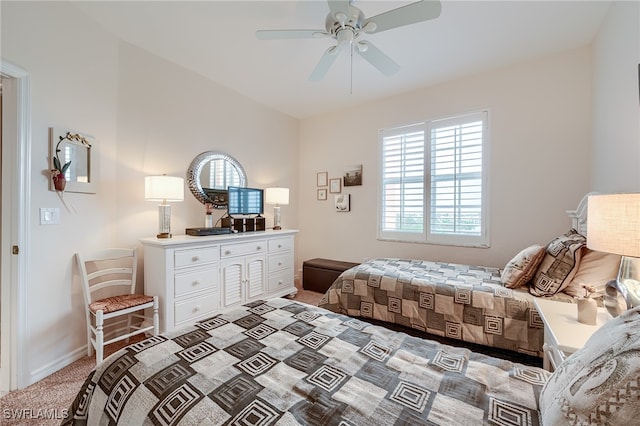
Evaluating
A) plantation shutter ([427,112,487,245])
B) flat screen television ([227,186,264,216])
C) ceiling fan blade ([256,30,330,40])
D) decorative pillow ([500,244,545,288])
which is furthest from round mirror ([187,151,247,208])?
decorative pillow ([500,244,545,288])

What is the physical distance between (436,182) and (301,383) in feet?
10.1

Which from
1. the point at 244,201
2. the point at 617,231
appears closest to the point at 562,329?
the point at 617,231

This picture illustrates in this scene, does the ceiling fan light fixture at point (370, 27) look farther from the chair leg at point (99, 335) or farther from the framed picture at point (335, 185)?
the chair leg at point (99, 335)

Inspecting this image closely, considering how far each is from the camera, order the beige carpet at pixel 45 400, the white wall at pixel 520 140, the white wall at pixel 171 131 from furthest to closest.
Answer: the white wall at pixel 520 140
the white wall at pixel 171 131
the beige carpet at pixel 45 400

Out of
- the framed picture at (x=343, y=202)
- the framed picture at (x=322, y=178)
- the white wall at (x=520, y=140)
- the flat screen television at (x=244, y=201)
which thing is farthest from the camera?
the framed picture at (x=322, y=178)

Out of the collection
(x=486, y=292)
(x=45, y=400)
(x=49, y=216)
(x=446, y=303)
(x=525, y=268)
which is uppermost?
(x=49, y=216)

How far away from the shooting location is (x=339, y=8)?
5.80ft

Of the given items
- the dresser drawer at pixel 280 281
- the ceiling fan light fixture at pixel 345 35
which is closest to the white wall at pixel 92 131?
the dresser drawer at pixel 280 281

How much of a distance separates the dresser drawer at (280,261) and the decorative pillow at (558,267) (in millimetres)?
2561

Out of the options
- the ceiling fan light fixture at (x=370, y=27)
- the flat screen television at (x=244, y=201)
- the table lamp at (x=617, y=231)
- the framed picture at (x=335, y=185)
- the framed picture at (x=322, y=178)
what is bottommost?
the table lamp at (x=617, y=231)

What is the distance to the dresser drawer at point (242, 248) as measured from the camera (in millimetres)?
2807

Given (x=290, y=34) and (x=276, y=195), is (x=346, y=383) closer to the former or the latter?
(x=290, y=34)

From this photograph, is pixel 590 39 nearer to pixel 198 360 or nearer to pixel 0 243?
pixel 198 360

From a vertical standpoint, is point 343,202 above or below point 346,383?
above
